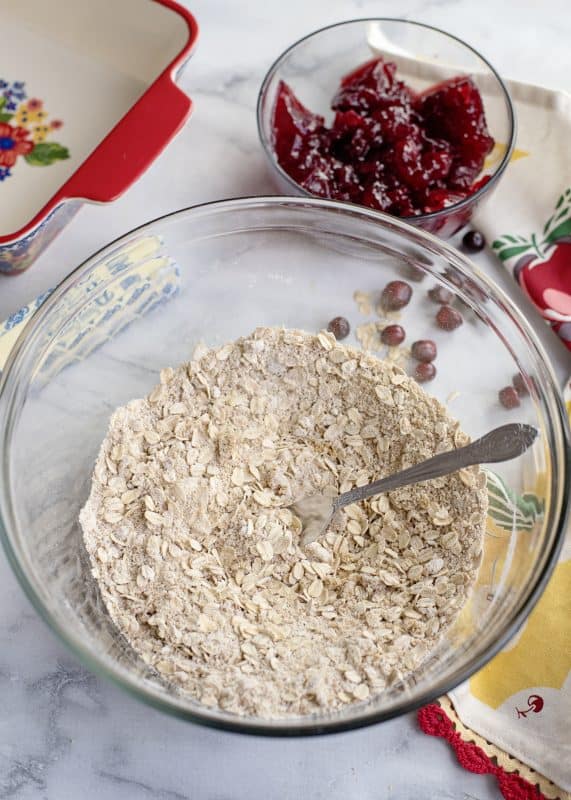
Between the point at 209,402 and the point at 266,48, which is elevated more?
the point at 266,48

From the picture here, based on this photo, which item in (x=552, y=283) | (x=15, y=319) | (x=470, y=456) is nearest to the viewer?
(x=470, y=456)

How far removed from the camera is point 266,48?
6.02 ft

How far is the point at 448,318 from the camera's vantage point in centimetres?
153

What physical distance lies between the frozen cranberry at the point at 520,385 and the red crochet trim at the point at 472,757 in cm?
52

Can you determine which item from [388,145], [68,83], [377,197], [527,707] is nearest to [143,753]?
[527,707]

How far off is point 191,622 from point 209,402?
0.36 m

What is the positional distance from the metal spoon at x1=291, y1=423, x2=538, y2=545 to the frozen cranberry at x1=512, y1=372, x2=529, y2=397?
0.18 m

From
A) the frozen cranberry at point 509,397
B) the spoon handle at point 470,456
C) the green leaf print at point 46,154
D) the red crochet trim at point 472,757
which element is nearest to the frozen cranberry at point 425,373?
the frozen cranberry at point 509,397

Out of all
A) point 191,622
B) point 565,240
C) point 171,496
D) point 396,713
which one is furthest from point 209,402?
point 565,240

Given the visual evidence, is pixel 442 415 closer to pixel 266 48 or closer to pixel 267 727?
pixel 267 727

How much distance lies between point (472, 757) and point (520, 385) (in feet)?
1.98

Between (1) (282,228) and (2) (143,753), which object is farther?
(1) (282,228)

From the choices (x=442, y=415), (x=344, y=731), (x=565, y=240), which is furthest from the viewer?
(x=565, y=240)

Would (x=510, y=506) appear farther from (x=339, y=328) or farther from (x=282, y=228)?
(x=282, y=228)
